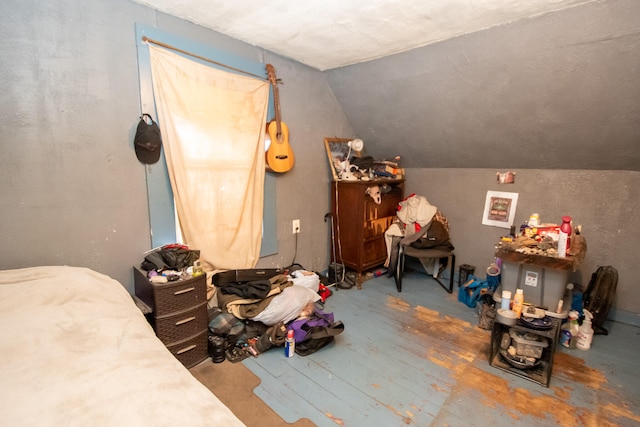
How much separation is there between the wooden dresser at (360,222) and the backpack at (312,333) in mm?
1121

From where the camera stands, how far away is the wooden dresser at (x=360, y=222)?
3.20 meters

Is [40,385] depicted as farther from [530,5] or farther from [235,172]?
[530,5]

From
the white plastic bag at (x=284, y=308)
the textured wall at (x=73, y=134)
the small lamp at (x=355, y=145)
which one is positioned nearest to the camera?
the textured wall at (x=73, y=134)

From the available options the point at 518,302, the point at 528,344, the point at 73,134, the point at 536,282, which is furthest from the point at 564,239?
the point at 73,134

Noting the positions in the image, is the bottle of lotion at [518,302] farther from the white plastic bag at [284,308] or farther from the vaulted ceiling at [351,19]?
the vaulted ceiling at [351,19]

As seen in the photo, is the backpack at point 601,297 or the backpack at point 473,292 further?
the backpack at point 473,292

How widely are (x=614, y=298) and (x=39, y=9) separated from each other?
4.63 m

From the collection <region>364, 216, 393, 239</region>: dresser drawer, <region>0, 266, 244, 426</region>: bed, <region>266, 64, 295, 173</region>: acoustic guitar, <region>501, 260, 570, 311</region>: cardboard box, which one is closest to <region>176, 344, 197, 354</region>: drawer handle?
<region>0, 266, 244, 426</region>: bed

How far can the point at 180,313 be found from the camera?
1887mm

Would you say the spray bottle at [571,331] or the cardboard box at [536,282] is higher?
the cardboard box at [536,282]

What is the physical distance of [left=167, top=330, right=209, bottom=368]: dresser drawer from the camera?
191 cm

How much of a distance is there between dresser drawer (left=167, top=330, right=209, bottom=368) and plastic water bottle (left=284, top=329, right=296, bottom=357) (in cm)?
54

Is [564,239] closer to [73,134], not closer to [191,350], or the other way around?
[191,350]

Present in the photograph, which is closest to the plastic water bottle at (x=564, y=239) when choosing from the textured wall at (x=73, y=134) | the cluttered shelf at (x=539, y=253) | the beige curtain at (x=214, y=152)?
the cluttered shelf at (x=539, y=253)
